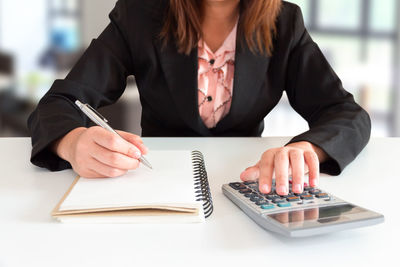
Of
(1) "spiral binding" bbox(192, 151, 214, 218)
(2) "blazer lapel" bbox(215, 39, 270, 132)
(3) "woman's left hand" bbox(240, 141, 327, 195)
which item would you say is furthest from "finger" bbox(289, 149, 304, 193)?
(2) "blazer lapel" bbox(215, 39, 270, 132)

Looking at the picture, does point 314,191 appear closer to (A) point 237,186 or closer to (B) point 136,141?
(A) point 237,186

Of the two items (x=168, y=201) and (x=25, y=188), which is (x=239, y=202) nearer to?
(x=168, y=201)

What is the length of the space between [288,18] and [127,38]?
436 mm

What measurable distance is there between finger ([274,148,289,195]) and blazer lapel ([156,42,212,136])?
0.51m

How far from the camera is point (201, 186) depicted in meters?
0.74

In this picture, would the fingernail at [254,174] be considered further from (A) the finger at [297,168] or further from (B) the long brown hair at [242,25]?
(B) the long brown hair at [242,25]

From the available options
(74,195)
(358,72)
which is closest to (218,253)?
(74,195)

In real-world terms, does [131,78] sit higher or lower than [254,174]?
lower

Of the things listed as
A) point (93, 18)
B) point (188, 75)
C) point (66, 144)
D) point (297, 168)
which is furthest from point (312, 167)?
point (93, 18)

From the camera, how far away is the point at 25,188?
805 millimetres

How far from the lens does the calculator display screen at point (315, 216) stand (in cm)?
61

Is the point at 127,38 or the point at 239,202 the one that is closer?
the point at 239,202

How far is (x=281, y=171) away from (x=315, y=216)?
108 mm

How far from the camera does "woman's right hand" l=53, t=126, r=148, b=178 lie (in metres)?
0.78
